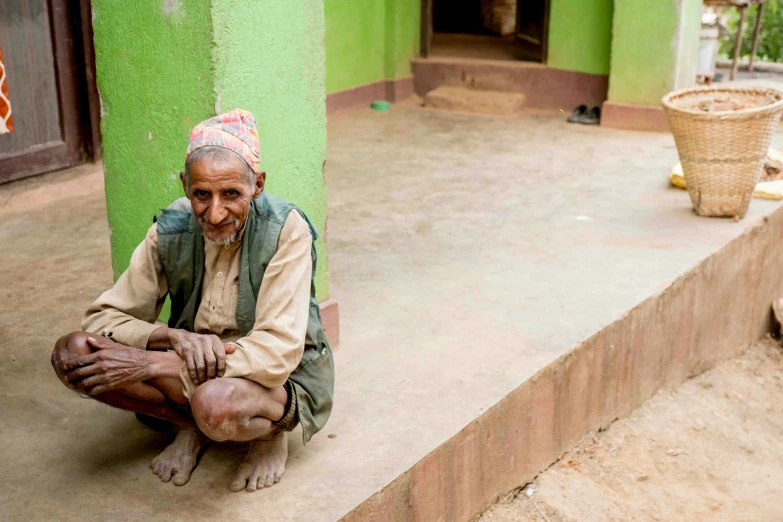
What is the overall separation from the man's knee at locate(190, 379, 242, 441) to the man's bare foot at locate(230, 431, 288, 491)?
0.30 m

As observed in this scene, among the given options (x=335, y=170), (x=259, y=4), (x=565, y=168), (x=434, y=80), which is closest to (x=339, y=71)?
(x=434, y=80)

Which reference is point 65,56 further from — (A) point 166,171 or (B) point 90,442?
(B) point 90,442

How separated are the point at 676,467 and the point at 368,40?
5.52 m

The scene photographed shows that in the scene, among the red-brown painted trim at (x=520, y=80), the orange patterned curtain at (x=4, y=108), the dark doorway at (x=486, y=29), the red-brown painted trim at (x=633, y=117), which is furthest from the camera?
the dark doorway at (x=486, y=29)

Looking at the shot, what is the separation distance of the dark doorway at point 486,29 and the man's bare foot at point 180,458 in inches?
251

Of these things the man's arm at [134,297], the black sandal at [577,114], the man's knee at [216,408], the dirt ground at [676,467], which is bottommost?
the dirt ground at [676,467]

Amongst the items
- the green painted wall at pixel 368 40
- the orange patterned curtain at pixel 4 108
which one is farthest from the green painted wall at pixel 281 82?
the green painted wall at pixel 368 40

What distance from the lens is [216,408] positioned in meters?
2.45

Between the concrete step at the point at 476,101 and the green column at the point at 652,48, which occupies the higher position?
the green column at the point at 652,48

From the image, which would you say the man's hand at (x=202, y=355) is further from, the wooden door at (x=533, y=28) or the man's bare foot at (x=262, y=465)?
the wooden door at (x=533, y=28)

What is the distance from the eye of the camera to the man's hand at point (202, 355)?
248cm

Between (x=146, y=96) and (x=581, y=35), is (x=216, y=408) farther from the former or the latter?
(x=581, y=35)

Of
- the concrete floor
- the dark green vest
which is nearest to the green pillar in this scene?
the dark green vest

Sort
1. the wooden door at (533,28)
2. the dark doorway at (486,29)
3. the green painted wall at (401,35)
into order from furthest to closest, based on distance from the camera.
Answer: the dark doorway at (486,29) < the green painted wall at (401,35) < the wooden door at (533,28)
